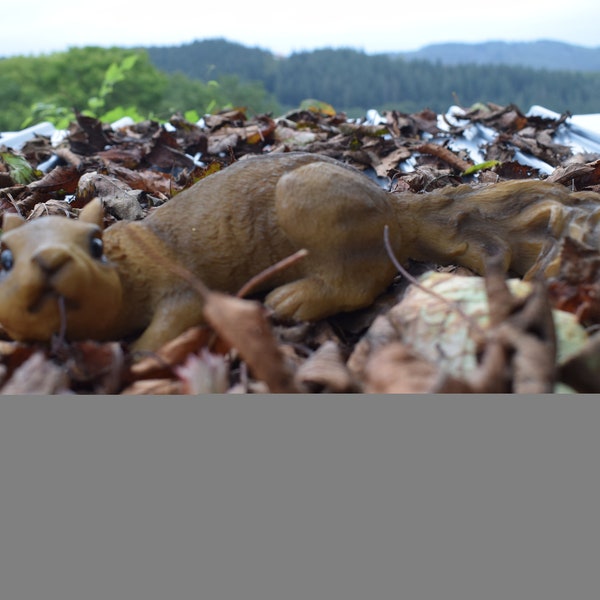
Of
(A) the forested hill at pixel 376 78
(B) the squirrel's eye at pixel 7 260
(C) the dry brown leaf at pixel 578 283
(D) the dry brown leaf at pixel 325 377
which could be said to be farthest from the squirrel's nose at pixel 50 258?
(A) the forested hill at pixel 376 78

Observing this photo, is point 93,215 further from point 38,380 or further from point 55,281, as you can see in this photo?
point 38,380

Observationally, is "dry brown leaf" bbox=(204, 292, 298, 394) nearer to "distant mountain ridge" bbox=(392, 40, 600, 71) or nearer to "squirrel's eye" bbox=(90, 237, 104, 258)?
"squirrel's eye" bbox=(90, 237, 104, 258)

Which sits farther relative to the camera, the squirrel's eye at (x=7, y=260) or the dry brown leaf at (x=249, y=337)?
the squirrel's eye at (x=7, y=260)

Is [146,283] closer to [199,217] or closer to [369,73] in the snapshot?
[199,217]

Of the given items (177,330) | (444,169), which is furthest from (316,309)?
(444,169)

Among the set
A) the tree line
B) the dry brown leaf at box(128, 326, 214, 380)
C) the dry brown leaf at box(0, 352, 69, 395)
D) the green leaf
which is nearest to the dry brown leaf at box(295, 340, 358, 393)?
the dry brown leaf at box(128, 326, 214, 380)

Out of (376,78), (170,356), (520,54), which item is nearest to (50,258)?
(170,356)

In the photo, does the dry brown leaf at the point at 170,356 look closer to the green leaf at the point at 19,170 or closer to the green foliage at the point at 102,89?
the green leaf at the point at 19,170
